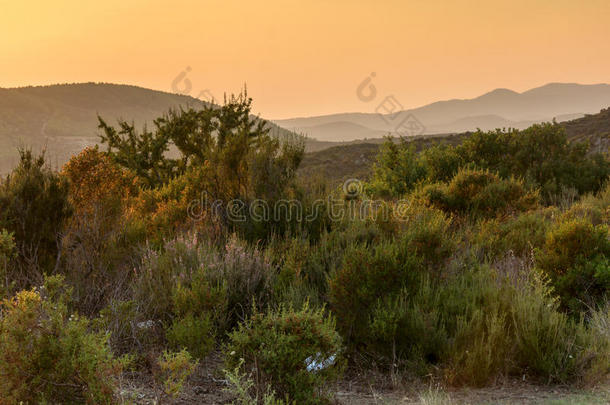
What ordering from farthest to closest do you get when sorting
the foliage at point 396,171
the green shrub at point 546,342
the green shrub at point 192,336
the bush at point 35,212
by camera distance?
the foliage at point 396,171 < the bush at point 35,212 < the green shrub at point 192,336 < the green shrub at point 546,342

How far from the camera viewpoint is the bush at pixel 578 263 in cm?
658

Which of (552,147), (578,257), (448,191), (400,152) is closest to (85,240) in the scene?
(578,257)

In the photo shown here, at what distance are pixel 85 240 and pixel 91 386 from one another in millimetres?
4484

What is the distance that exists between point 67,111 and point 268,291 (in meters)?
167

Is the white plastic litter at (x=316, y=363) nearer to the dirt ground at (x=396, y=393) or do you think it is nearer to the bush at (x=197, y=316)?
the dirt ground at (x=396, y=393)

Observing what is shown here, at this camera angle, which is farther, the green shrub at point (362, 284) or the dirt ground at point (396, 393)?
the green shrub at point (362, 284)

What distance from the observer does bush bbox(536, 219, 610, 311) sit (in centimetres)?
658

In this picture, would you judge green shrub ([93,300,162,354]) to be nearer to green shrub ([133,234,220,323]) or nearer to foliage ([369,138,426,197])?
green shrub ([133,234,220,323])

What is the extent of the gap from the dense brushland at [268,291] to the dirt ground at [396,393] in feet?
0.33

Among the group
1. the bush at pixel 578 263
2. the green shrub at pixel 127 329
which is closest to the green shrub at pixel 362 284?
the green shrub at pixel 127 329

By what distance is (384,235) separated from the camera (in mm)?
7781

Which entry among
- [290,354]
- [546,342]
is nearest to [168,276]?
[290,354]

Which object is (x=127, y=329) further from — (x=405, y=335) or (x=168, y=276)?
(x=405, y=335)

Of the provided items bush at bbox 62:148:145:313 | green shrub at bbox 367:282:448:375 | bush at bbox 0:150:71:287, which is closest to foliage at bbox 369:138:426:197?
→ bush at bbox 62:148:145:313
